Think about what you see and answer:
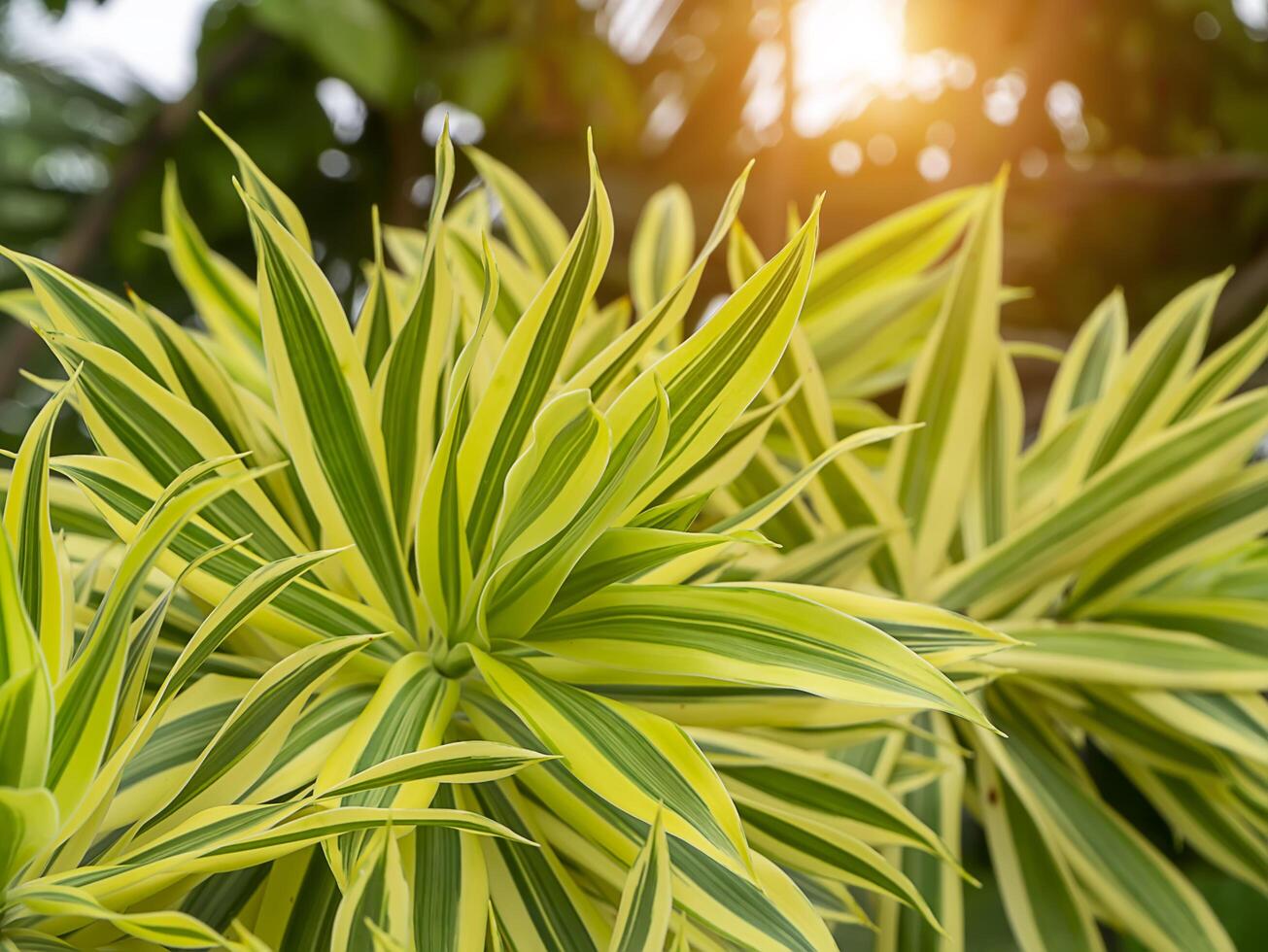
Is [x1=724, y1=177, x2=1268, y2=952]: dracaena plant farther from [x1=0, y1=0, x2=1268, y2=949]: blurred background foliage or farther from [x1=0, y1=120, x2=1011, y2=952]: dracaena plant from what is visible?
[x1=0, y1=0, x2=1268, y2=949]: blurred background foliage

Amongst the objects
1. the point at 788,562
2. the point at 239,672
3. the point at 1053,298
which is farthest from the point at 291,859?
the point at 1053,298

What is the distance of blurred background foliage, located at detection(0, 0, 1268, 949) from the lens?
4.52ft

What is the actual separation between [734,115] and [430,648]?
1.46 metres

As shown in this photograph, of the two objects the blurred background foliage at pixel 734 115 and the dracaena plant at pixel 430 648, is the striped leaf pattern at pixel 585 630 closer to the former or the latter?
the dracaena plant at pixel 430 648

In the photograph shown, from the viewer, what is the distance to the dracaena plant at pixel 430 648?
0.18 metres

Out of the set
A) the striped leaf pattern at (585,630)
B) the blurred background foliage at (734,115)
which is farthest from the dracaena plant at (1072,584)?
the blurred background foliage at (734,115)

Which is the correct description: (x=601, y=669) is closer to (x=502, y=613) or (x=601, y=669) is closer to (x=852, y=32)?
(x=502, y=613)

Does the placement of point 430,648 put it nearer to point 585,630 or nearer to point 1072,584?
point 585,630

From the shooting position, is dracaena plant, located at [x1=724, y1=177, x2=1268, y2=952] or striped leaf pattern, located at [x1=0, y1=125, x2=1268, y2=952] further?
dracaena plant, located at [x1=724, y1=177, x2=1268, y2=952]

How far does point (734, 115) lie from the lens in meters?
1.56

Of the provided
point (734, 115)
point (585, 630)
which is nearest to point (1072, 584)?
point (585, 630)

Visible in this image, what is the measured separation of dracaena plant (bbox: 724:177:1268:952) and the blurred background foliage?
91 centimetres

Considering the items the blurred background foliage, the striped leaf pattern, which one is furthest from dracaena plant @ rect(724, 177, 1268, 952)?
the blurred background foliage

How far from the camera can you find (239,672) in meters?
0.25
